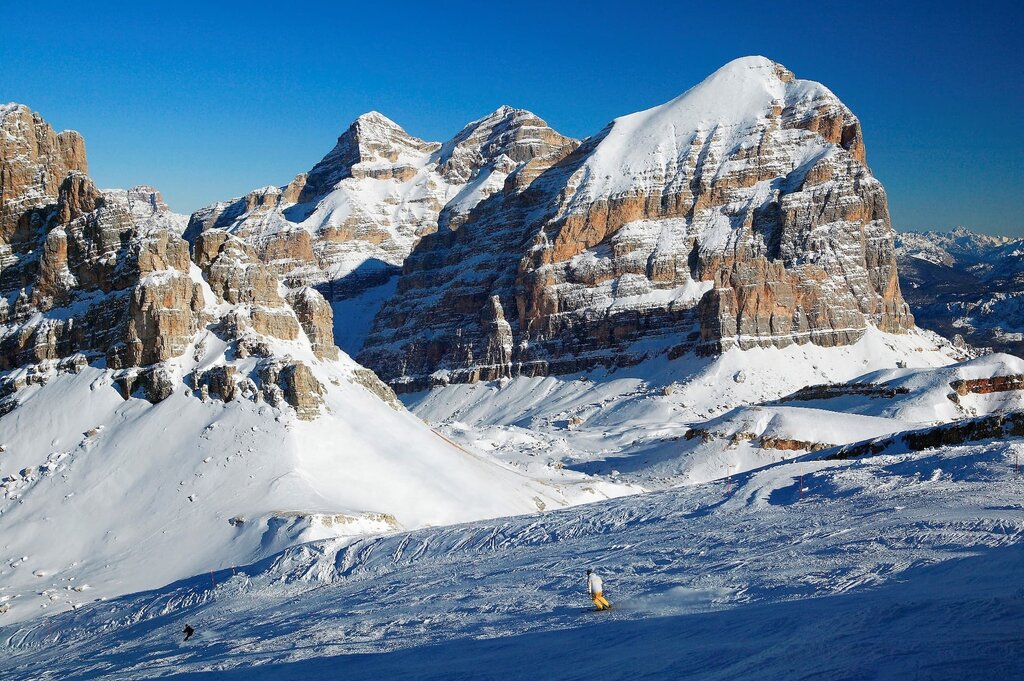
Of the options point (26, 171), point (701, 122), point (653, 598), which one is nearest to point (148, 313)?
point (26, 171)

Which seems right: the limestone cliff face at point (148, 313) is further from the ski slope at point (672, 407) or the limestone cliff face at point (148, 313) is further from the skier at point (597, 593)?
the skier at point (597, 593)

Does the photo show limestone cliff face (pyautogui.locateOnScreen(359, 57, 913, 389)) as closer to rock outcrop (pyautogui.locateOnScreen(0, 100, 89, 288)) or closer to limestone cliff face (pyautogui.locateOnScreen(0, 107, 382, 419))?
limestone cliff face (pyautogui.locateOnScreen(0, 107, 382, 419))

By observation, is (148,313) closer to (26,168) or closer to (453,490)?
(453,490)

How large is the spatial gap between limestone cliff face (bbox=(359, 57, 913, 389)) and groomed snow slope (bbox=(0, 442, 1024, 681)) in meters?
107

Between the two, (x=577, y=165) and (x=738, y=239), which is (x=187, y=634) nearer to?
(x=738, y=239)

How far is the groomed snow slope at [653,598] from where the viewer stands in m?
16.9

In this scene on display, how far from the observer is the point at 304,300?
68.9m

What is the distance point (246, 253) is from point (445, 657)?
52.0 metres

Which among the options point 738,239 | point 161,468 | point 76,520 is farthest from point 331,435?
point 738,239

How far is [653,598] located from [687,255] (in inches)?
5539

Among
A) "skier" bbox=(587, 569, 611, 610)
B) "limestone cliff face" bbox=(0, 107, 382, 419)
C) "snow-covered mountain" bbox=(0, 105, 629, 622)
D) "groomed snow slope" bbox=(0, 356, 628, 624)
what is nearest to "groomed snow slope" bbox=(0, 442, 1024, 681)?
"skier" bbox=(587, 569, 611, 610)

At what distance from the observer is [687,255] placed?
160 m

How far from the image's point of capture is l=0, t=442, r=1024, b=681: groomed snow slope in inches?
666

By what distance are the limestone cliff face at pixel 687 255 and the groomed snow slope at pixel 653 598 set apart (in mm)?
107060
